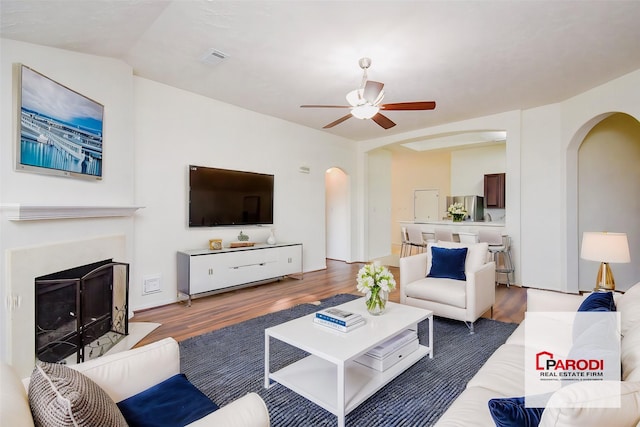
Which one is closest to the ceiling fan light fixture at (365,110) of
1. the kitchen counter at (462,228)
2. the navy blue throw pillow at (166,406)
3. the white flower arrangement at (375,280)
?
the white flower arrangement at (375,280)

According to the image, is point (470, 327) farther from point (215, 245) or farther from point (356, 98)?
point (215, 245)

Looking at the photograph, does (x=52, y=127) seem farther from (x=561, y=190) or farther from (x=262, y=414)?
(x=561, y=190)

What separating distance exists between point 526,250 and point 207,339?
15.7 ft

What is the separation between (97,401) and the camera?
0.89 meters

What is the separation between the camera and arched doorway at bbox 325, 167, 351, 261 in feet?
23.0

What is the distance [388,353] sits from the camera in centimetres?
217

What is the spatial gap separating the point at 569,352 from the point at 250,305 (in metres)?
3.27

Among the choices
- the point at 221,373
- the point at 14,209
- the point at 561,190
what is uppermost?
the point at 561,190

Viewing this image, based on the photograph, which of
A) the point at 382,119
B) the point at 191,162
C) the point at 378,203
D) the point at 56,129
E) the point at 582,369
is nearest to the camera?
the point at 582,369

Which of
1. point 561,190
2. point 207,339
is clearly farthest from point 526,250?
point 207,339

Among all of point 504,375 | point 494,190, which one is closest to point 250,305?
point 504,375

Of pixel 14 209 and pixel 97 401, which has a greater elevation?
pixel 14 209

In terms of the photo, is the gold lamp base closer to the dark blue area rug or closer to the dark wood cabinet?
the dark blue area rug

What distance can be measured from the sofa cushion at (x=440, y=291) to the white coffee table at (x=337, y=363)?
815mm
